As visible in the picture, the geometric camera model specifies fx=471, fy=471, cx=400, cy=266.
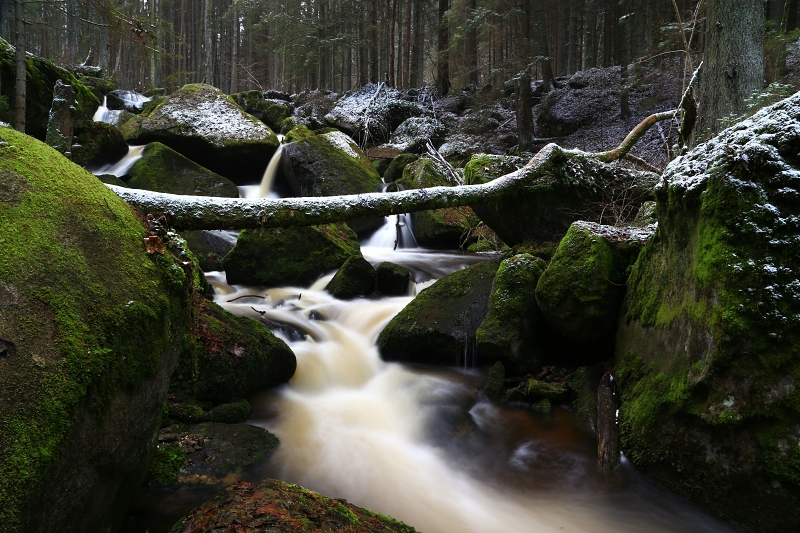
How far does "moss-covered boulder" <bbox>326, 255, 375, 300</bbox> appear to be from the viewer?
8.55m

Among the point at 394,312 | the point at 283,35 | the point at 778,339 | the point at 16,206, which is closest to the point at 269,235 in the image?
the point at 394,312

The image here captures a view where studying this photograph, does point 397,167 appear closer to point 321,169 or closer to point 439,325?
point 321,169

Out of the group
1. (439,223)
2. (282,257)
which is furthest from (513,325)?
(439,223)

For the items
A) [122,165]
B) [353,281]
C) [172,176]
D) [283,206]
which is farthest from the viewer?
[122,165]

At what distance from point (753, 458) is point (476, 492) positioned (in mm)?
2097

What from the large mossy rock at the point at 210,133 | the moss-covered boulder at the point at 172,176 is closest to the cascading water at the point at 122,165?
the moss-covered boulder at the point at 172,176

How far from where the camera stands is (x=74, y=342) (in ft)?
7.14

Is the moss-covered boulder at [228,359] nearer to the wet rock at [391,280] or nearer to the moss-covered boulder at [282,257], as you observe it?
the wet rock at [391,280]

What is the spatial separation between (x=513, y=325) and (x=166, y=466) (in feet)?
13.1

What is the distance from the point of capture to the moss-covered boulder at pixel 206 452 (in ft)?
12.0

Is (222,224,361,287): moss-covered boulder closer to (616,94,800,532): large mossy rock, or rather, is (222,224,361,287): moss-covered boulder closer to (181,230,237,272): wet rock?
(181,230,237,272): wet rock

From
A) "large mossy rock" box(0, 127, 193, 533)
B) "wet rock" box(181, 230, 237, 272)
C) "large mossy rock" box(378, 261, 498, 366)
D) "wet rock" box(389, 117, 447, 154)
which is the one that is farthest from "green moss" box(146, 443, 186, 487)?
"wet rock" box(389, 117, 447, 154)

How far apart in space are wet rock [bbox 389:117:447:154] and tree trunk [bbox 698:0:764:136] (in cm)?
1169

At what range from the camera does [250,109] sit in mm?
19891
